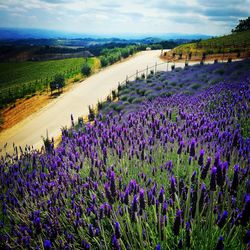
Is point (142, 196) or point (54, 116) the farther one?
point (54, 116)

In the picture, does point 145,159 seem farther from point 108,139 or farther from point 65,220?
point 65,220

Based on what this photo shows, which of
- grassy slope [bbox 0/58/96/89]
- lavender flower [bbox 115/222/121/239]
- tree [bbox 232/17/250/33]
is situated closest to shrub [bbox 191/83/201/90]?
lavender flower [bbox 115/222/121/239]

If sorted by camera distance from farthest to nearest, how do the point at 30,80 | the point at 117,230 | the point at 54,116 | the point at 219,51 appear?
the point at 30,80 < the point at 219,51 < the point at 54,116 < the point at 117,230

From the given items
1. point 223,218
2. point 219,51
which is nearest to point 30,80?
point 219,51

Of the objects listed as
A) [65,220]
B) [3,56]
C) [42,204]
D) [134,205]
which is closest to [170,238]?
[134,205]

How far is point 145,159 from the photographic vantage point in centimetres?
419

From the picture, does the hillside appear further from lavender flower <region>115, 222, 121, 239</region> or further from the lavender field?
lavender flower <region>115, 222, 121, 239</region>

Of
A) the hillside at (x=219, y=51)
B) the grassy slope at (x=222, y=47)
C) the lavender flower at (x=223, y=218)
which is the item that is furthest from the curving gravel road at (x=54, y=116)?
the grassy slope at (x=222, y=47)

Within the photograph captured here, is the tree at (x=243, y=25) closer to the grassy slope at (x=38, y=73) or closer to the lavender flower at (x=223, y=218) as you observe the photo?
the grassy slope at (x=38, y=73)

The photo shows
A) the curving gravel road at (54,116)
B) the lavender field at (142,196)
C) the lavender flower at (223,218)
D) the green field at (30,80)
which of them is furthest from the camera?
the green field at (30,80)

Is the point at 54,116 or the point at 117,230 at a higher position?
the point at 117,230

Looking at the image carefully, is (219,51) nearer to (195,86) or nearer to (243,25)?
(195,86)

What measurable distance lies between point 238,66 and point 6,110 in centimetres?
2451

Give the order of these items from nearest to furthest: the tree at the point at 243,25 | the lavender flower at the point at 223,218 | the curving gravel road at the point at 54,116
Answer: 1. the lavender flower at the point at 223,218
2. the curving gravel road at the point at 54,116
3. the tree at the point at 243,25
